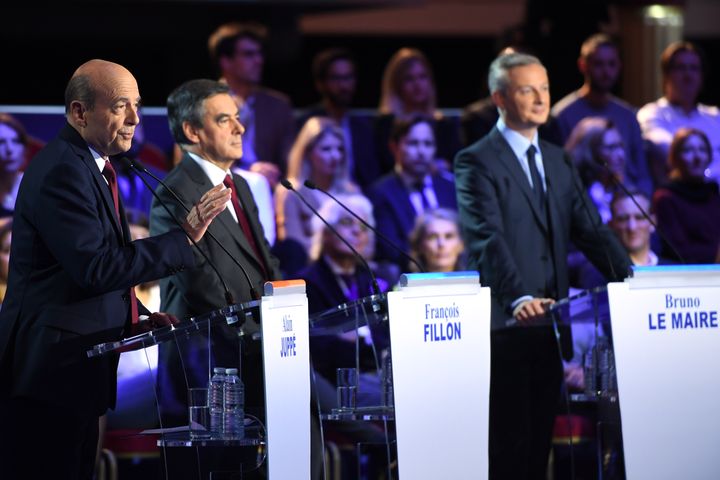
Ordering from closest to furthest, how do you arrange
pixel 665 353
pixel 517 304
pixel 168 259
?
pixel 168 259
pixel 665 353
pixel 517 304

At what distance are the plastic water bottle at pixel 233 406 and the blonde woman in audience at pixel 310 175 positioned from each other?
3129 mm

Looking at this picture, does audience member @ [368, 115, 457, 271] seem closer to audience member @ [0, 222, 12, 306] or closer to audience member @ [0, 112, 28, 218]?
audience member @ [0, 112, 28, 218]

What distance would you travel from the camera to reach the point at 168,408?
400cm

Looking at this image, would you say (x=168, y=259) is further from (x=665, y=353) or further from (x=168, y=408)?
(x=665, y=353)

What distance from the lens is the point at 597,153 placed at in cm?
755

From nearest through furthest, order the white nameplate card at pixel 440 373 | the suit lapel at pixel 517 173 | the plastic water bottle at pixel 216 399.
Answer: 1. the plastic water bottle at pixel 216 399
2. the white nameplate card at pixel 440 373
3. the suit lapel at pixel 517 173

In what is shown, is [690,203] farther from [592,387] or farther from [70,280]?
[70,280]

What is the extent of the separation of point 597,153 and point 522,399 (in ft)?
8.27

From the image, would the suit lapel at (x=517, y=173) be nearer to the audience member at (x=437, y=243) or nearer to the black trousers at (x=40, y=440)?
the audience member at (x=437, y=243)

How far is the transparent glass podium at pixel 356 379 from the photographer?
442 cm

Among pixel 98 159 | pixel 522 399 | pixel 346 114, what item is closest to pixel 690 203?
pixel 346 114

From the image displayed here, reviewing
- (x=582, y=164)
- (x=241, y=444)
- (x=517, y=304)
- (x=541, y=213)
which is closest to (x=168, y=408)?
(x=241, y=444)

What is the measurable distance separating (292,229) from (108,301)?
10.7 feet

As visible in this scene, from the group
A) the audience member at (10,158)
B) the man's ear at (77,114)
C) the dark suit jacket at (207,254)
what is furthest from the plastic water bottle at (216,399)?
the audience member at (10,158)
